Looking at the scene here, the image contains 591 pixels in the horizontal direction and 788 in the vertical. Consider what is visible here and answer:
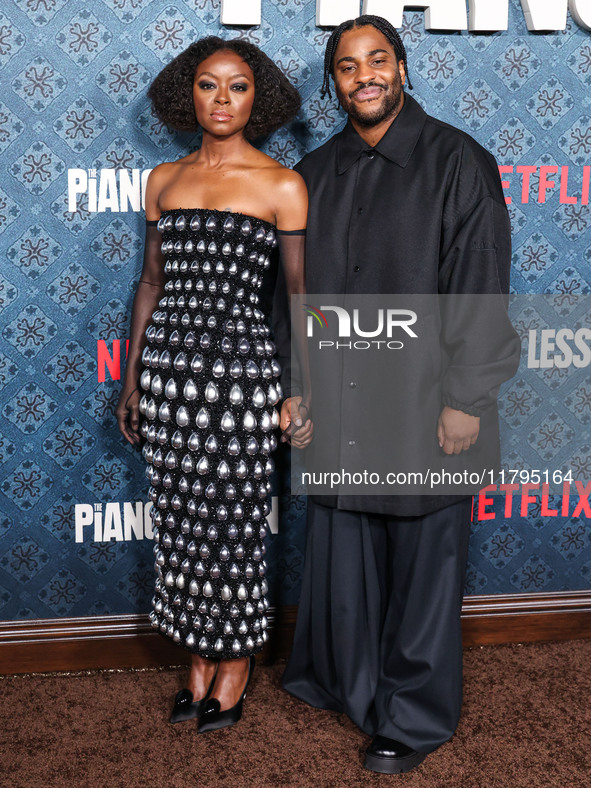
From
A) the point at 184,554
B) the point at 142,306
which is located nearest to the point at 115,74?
the point at 142,306

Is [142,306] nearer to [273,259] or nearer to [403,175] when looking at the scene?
[273,259]

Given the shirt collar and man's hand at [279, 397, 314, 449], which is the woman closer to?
man's hand at [279, 397, 314, 449]

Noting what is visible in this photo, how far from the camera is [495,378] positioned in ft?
5.46

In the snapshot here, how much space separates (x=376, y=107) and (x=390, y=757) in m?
1.46

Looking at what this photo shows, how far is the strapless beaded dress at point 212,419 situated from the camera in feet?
5.79

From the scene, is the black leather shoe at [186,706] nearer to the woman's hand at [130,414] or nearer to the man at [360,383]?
the man at [360,383]

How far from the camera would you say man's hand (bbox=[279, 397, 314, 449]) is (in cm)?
191

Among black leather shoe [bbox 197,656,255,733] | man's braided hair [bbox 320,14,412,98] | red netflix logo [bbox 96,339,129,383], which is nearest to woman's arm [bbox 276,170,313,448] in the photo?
man's braided hair [bbox 320,14,412,98]

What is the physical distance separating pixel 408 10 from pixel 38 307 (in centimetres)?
126

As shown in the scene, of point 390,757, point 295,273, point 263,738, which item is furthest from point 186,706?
point 295,273

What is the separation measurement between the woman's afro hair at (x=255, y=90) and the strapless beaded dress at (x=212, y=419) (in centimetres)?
28

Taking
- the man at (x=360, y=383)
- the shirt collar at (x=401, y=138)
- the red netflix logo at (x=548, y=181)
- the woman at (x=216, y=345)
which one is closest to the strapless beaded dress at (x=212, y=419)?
the woman at (x=216, y=345)

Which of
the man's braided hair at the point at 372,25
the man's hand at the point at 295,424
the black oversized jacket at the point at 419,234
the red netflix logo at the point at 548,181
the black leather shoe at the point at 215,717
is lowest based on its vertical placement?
the black leather shoe at the point at 215,717

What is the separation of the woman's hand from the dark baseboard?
0.62 metres
